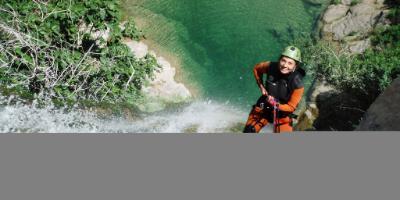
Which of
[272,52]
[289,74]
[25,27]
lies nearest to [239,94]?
[272,52]

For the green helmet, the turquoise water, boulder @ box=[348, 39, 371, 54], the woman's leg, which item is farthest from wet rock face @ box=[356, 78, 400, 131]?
the turquoise water

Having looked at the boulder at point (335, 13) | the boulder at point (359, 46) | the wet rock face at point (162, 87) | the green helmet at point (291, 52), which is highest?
the green helmet at point (291, 52)

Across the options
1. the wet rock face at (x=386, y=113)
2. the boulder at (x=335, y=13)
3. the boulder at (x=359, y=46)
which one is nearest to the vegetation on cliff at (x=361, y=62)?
the boulder at (x=359, y=46)

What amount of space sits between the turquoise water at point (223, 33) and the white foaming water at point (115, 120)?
16.6 inches

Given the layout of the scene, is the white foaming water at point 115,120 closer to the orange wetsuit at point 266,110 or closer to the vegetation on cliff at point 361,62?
the orange wetsuit at point 266,110

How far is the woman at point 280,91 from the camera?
5.65 meters

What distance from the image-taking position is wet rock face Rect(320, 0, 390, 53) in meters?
9.39

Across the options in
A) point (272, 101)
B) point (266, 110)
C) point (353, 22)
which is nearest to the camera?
point (272, 101)

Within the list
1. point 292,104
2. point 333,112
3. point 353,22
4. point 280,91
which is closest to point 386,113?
point 292,104

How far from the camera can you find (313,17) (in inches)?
391

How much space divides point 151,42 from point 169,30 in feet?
2.16

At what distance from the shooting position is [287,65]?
5.62 metres

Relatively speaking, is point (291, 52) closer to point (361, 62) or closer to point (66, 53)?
point (66, 53)

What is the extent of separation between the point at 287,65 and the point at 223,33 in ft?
14.7
